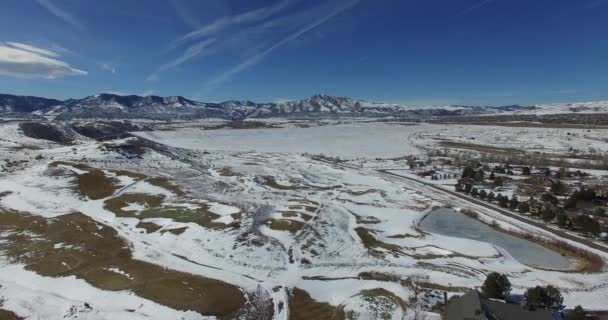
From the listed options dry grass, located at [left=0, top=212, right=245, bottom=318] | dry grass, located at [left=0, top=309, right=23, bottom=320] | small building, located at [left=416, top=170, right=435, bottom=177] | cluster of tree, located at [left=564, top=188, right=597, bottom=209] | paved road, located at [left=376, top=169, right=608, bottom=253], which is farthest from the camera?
small building, located at [left=416, top=170, right=435, bottom=177]

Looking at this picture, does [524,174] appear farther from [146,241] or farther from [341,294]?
[146,241]

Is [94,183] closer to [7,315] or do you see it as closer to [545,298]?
[7,315]

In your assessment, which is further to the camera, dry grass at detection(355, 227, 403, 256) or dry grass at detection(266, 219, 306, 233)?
dry grass at detection(266, 219, 306, 233)

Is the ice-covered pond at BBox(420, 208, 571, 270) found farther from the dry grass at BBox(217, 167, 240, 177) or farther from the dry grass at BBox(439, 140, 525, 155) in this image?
the dry grass at BBox(439, 140, 525, 155)

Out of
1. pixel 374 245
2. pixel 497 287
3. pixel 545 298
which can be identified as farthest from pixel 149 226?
pixel 545 298

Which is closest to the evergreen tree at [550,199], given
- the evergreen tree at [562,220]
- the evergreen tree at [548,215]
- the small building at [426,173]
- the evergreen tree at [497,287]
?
the evergreen tree at [548,215]

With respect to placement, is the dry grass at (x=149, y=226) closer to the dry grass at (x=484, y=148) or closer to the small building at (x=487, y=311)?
the small building at (x=487, y=311)

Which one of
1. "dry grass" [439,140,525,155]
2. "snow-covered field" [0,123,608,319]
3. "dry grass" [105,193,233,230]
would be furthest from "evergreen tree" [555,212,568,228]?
"dry grass" [439,140,525,155]
